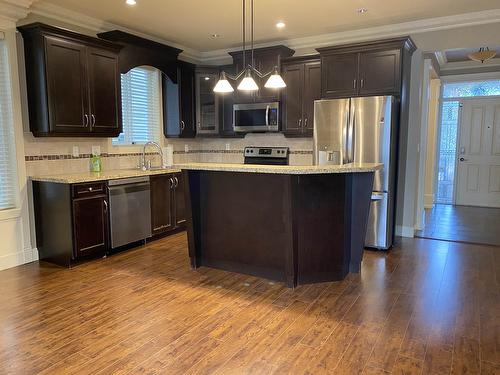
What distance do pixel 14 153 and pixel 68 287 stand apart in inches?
61.2

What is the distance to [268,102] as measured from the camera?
18.1 ft

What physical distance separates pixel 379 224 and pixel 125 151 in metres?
3.41

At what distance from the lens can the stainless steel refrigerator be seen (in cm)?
428

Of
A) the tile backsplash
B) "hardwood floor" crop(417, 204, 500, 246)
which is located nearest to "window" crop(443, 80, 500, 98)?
"hardwood floor" crop(417, 204, 500, 246)

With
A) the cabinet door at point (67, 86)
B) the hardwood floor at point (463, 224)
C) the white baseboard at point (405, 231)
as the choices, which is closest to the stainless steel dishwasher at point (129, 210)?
the cabinet door at point (67, 86)

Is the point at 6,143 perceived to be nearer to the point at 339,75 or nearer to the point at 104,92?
the point at 104,92

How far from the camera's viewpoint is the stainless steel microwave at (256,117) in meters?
5.49

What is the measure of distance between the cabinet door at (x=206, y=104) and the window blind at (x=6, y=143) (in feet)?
8.87

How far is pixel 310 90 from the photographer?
5.18m

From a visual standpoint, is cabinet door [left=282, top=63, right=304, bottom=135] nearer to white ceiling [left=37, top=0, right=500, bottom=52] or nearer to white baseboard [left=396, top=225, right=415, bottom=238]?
white ceiling [left=37, top=0, right=500, bottom=52]

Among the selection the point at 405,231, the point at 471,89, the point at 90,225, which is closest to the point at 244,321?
the point at 90,225

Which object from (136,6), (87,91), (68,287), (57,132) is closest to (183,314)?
(68,287)

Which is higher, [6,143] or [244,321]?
[6,143]

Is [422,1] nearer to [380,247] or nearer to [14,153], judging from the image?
[380,247]
